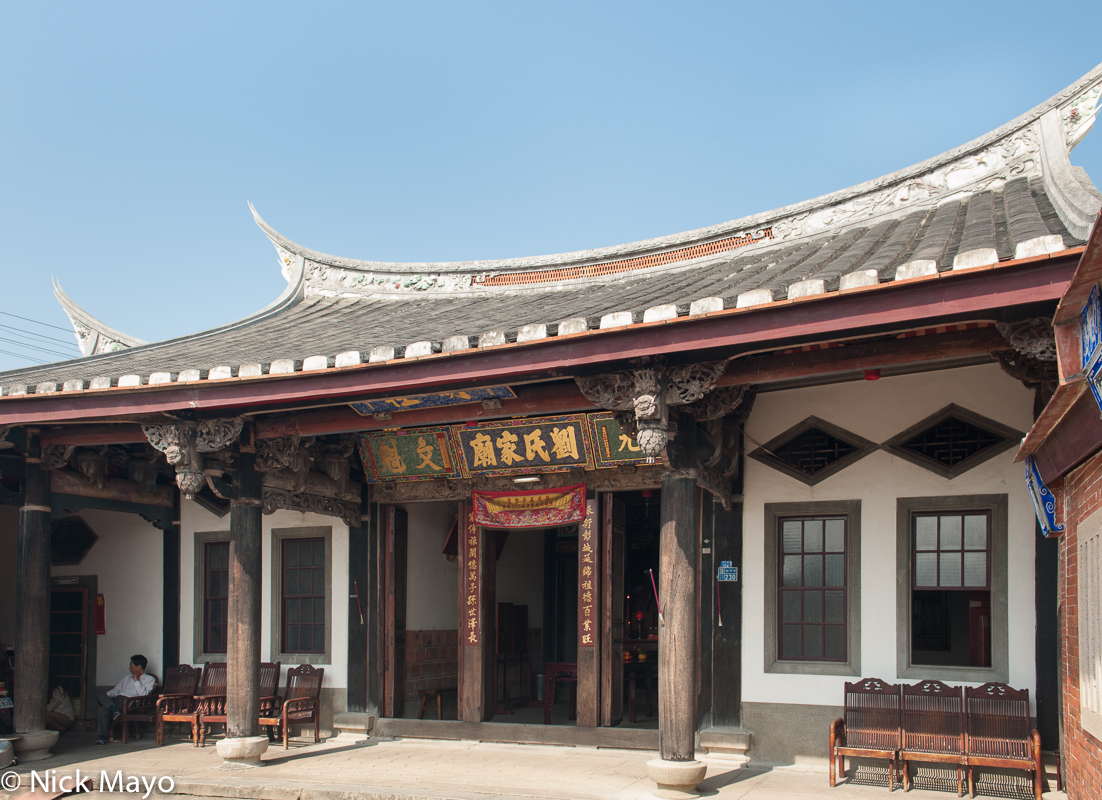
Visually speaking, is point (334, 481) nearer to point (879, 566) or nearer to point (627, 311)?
point (627, 311)

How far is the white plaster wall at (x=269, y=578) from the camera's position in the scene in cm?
979

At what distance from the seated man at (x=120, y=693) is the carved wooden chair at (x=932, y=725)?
7516mm

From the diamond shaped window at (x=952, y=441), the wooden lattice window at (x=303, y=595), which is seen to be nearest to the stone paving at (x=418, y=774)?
the wooden lattice window at (x=303, y=595)

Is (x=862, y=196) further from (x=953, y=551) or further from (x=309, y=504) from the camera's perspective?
(x=309, y=504)

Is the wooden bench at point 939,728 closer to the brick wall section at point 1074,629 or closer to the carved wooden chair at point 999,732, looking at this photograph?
the carved wooden chair at point 999,732

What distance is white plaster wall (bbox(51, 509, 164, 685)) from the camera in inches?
428

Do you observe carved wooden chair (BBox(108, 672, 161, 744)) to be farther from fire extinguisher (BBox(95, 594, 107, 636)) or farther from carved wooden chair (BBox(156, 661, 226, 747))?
fire extinguisher (BBox(95, 594, 107, 636))

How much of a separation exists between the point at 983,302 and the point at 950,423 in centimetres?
286

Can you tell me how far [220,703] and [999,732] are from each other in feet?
22.7

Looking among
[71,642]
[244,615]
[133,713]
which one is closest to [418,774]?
[244,615]

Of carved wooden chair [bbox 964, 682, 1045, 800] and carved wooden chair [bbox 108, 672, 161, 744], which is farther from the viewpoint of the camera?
carved wooden chair [bbox 108, 672, 161, 744]

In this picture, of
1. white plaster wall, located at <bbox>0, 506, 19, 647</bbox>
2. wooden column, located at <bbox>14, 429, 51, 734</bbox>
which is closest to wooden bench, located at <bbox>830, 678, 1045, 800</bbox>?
wooden column, located at <bbox>14, 429, 51, 734</bbox>

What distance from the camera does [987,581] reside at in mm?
7227

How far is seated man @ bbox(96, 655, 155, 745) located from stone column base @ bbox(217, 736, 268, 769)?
8.66ft
